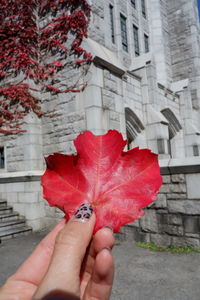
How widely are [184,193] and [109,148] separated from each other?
4016mm

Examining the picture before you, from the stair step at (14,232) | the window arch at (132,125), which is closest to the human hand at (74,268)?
the stair step at (14,232)

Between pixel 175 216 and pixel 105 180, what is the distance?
4.15 m

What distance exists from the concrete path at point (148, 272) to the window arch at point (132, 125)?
5.57m

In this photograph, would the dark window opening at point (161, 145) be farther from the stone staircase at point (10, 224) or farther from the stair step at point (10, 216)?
the stair step at point (10, 216)

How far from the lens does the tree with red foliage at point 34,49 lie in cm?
725

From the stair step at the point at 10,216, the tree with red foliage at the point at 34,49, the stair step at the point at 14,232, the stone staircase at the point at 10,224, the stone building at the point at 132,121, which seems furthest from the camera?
Answer: the tree with red foliage at the point at 34,49

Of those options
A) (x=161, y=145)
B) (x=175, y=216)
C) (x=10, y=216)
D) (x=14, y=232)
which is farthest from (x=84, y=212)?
(x=161, y=145)

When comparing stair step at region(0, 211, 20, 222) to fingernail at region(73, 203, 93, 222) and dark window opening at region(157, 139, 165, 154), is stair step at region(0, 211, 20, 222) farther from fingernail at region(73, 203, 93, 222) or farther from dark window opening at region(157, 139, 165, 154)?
fingernail at region(73, 203, 93, 222)

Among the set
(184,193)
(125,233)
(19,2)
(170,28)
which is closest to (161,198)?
(184,193)

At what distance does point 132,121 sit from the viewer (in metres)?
9.69

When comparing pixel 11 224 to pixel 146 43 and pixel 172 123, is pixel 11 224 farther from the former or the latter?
pixel 146 43

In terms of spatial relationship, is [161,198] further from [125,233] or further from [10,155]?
[10,155]

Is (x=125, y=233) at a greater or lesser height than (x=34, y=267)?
lesser

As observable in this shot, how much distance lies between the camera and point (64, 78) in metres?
7.20
